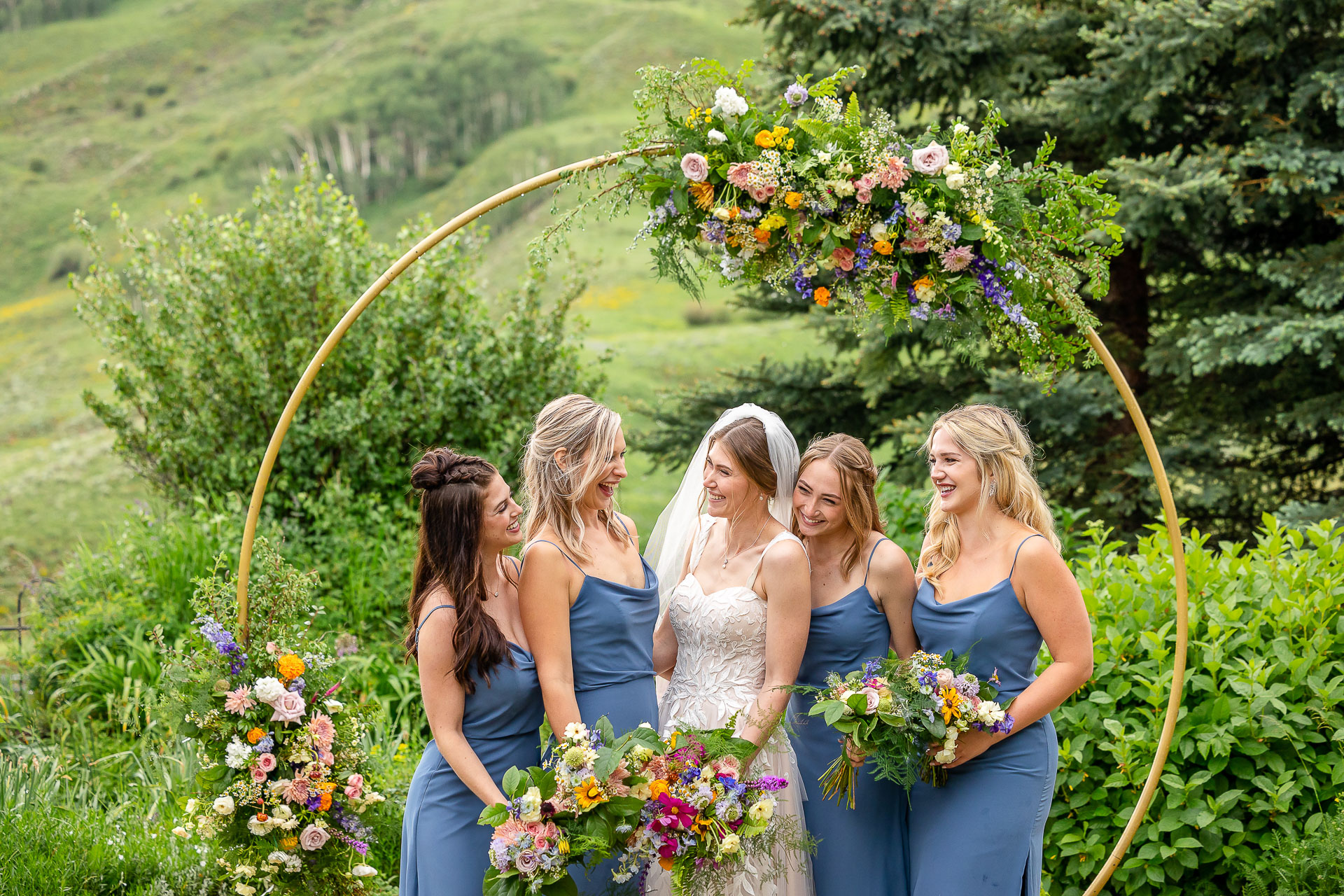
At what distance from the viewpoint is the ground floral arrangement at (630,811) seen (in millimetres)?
2807

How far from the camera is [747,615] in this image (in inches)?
133

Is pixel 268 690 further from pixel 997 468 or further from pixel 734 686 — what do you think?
pixel 997 468

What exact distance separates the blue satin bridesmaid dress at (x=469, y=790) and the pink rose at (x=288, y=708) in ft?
1.97

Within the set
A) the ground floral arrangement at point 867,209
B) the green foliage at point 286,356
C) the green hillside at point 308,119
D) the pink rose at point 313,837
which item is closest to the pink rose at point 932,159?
the ground floral arrangement at point 867,209

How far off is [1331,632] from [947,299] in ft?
8.62

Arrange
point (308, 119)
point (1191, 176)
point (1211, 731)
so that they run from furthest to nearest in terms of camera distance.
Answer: point (308, 119)
point (1191, 176)
point (1211, 731)

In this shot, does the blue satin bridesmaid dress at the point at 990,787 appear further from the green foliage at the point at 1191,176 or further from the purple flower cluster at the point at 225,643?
the green foliage at the point at 1191,176

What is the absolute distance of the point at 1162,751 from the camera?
3.79m

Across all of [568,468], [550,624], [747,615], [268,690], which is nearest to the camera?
[550,624]

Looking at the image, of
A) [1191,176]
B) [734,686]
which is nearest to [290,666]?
[734,686]

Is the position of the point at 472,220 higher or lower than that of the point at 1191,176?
higher

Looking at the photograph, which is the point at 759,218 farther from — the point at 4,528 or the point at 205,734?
the point at 4,528

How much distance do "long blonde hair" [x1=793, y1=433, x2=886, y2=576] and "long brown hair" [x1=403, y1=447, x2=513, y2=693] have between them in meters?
1.18

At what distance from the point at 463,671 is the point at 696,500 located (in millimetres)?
1256
